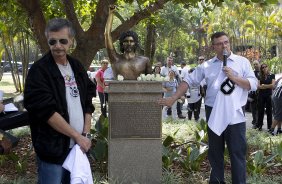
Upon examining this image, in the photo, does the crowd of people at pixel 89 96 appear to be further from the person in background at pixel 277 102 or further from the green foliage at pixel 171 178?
the person in background at pixel 277 102

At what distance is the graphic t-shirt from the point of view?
11.2 ft

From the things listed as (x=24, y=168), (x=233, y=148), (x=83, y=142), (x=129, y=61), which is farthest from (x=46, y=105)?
(x=24, y=168)

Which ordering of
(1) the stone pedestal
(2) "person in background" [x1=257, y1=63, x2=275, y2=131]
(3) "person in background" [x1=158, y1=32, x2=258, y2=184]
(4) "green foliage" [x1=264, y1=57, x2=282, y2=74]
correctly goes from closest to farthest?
(3) "person in background" [x1=158, y1=32, x2=258, y2=184], (1) the stone pedestal, (2) "person in background" [x1=257, y1=63, x2=275, y2=131], (4) "green foliage" [x1=264, y1=57, x2=282, y2=74]

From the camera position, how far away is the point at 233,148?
5301mm

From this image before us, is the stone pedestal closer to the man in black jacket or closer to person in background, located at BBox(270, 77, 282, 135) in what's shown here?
the man in black jacket

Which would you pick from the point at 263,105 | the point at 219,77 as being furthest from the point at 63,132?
the point at 263,105

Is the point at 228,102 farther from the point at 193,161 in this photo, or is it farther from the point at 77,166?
the point at 77,166

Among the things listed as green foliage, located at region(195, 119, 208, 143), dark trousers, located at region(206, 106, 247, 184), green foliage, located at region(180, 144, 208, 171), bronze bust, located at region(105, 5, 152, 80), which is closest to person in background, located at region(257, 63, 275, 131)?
green foliage, located at region(195, 119, 208, 143)

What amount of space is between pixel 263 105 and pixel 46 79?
10269mm

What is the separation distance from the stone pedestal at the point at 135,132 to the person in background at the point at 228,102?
77 centimetres

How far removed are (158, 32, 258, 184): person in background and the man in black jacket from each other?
2168mm

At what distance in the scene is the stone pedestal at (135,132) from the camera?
589 cm

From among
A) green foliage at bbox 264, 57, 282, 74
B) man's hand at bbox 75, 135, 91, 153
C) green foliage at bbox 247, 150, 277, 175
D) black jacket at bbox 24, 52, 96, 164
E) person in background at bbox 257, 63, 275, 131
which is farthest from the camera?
green foliage at bbox 264, 57, 282, 74

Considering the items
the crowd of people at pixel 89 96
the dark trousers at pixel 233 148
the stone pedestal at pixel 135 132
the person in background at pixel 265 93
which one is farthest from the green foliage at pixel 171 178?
the person in background at pixel 265 93
